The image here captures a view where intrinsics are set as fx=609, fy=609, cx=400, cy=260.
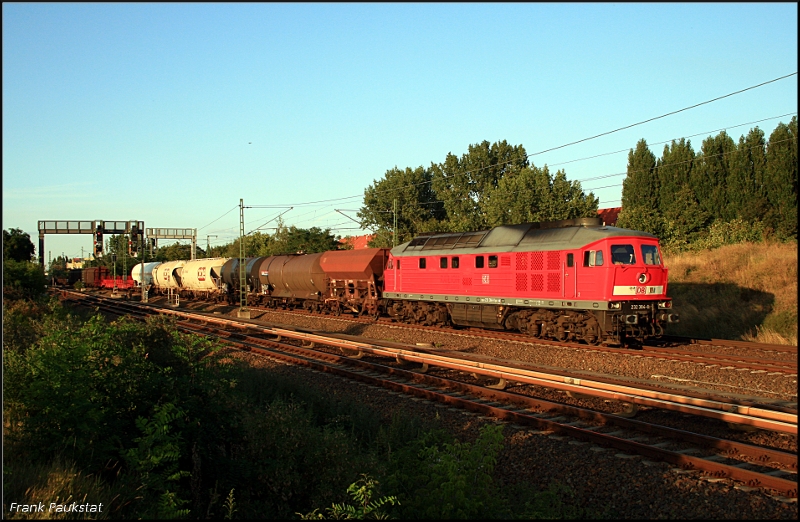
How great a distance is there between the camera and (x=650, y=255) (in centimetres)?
1883

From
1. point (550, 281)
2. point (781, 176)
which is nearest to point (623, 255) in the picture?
point (550, 281)

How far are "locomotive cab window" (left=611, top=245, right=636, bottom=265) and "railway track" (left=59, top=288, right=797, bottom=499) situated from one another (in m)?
5.56

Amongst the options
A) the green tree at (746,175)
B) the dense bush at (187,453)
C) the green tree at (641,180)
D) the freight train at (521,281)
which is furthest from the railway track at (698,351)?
the green tree at (641,180)

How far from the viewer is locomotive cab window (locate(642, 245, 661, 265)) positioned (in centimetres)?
1864

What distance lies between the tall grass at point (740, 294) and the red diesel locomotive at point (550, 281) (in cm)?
479

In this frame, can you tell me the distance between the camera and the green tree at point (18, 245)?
45.8 meters

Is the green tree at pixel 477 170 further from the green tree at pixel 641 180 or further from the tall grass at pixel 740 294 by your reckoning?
the tall grass at pixel 740 294

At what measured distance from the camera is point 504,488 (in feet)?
26.5

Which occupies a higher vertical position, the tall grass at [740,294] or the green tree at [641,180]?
the green tree at [641,180]

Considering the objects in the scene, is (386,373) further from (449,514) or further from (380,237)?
(380,237)

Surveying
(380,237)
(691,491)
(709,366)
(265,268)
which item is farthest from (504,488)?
(380,237)

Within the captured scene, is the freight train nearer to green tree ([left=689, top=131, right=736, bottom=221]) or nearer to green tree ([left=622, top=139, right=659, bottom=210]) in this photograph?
green tree ([left=689, top=131, right=736, bottom=221])

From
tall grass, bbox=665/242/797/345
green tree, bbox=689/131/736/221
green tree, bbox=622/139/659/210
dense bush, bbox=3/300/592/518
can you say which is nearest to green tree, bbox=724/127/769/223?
green tree, bbox=689/131/736/221

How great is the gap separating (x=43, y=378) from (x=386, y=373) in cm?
871
